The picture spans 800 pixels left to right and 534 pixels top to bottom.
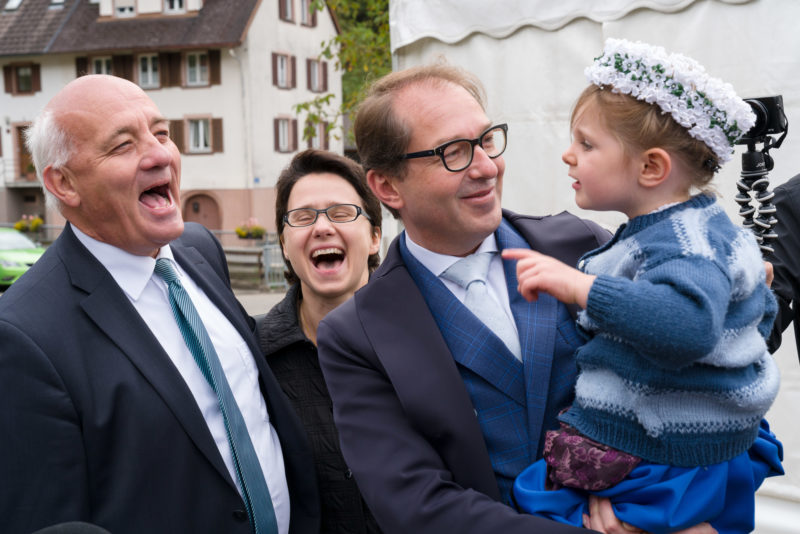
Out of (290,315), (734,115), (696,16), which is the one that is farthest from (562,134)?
(734,115)

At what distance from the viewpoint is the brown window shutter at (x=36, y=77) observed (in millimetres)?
33109

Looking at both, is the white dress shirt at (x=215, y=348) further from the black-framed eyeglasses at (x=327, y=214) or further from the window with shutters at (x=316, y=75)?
the window with shutters at (x=316, y=75)

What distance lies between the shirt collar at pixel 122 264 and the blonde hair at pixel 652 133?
148 centimetres

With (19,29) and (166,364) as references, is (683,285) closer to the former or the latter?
(166,364)

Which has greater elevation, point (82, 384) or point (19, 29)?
point (19, 29)

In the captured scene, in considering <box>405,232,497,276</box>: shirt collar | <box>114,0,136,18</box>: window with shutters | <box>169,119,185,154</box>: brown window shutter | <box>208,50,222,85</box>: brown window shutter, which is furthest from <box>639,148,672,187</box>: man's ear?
<box>114,0,136,18</box>: window with shutters

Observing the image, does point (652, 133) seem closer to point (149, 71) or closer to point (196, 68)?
point (196, 68)

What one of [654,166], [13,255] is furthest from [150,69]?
[654,166]

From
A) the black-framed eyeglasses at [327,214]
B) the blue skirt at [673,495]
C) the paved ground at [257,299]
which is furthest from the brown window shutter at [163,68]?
the blue skirt at [673,495]

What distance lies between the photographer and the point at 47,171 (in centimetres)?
235

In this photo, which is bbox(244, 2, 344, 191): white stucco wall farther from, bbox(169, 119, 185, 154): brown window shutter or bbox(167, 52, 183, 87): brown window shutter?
bbox(169, 119, 185, 154): brown window shutter

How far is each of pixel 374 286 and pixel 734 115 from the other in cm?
100

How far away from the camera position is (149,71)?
31641 millimetres

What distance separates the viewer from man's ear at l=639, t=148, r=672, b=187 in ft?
5.94
